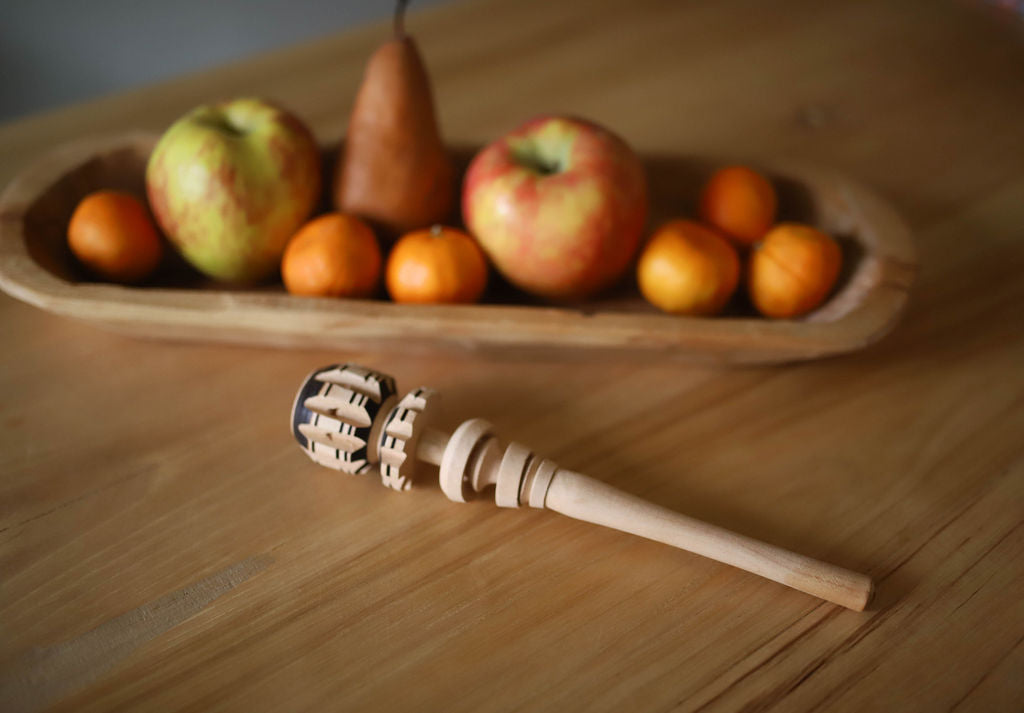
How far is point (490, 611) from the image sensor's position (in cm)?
52

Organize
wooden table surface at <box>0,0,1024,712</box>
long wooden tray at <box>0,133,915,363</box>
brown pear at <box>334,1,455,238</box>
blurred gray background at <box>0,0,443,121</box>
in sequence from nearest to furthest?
wooden table surface at <box>0,0,1024,712</box> < long wooden tray at <box>0,133,915,363</box> < brown pear at <box>334,1,455,238</box> < blurred gray background at <box>0,0,443,121</box>

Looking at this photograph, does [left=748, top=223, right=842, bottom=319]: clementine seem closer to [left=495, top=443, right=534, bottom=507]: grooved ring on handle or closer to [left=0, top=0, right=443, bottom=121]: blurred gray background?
[left=495, top=443, right=534, bottom=507]: grooved ring on handle

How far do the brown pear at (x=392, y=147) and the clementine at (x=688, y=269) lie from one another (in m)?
0.23

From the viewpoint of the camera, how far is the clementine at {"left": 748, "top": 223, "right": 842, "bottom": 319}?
0.68 meters

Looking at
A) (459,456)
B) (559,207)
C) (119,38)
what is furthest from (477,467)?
(119,38)

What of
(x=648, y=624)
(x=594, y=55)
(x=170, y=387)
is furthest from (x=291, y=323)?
(x=594, y=55)

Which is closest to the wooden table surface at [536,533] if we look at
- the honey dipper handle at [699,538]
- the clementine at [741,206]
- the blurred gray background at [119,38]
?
the honey dipper handle at [699,538]

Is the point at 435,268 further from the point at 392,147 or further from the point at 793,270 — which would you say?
the point at 793,270

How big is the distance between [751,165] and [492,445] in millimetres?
442

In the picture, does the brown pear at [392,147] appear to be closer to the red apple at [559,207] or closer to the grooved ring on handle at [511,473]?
the red apple at [559,207]

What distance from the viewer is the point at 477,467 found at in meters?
0.56

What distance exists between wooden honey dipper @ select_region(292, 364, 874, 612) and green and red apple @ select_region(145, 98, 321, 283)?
195 millimetres

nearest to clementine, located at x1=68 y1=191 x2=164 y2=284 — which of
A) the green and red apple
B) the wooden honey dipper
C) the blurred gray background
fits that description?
the green and red apple

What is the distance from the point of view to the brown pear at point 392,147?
73 centimetres
